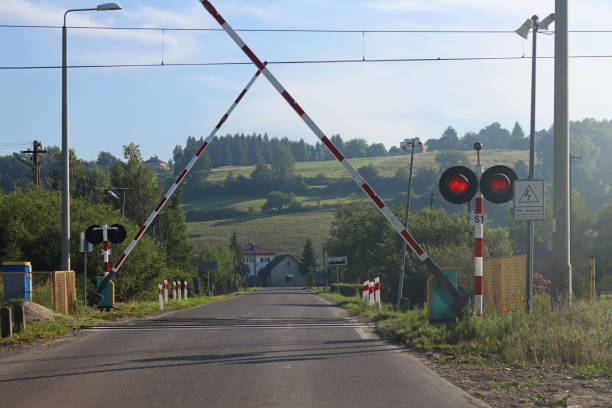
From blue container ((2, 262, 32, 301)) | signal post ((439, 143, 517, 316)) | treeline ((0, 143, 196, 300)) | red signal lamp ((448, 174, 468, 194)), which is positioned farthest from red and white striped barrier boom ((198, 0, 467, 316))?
treeline ((0, 143, 196, 300))

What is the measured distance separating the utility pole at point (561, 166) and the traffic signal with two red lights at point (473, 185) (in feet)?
6.38

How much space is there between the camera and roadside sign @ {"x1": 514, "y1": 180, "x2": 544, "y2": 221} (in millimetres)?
12750

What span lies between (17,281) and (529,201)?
1353 centimetres

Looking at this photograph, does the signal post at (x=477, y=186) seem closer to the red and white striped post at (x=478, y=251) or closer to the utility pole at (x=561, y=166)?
the red and white striped post at (x=478, y=251)

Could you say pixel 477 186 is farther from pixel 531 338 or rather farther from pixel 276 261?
pixel 276 261

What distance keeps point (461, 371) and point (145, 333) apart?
714 cm

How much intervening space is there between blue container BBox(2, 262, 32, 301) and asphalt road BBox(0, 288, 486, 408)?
22.5ft

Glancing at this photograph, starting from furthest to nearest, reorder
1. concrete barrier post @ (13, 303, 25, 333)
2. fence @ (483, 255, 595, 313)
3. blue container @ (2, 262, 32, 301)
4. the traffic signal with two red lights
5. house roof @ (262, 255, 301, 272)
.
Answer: house roof @ (262, 255, 301, 272) → blue container @ (2, 262, 32, 301) → fence @ (483, 255, 595, 313) → concrete barrier post @ (13, 303, 25, 333) → the traffic signal with two red lights

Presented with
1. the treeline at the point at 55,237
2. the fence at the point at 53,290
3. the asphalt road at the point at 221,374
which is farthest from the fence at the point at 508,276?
the treeline at the point at 55,237

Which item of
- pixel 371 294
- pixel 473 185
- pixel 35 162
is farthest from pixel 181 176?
pixel 35 162

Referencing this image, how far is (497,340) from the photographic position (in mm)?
10945

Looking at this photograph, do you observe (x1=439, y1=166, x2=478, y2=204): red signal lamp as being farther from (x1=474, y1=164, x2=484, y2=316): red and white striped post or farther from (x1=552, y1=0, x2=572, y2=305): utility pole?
(x1=552, y1=0, x2=572, y2=305): utility pole

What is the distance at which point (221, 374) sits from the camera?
8.76 metres

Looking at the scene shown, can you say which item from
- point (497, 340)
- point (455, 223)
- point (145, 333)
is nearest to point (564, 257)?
point (497, 340)
